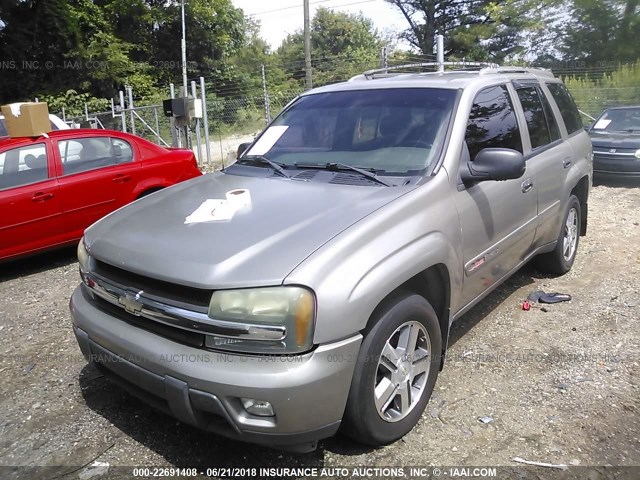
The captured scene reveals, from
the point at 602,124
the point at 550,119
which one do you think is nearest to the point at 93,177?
the point at 550,119

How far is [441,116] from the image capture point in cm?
326

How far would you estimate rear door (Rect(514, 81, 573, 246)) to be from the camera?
4.03 m

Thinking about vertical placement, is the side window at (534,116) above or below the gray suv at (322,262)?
above

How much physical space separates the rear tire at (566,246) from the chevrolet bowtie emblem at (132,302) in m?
3.71

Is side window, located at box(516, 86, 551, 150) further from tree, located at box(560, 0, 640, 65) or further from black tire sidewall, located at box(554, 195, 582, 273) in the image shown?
tree, located at box(560, 0, 640, 65)

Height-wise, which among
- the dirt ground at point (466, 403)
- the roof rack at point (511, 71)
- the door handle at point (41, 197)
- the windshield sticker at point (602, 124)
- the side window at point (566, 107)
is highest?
the roof rack at point (511, 71)

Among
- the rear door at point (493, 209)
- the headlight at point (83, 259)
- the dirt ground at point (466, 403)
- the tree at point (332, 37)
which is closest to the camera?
the dirt ground at point (466, 403)

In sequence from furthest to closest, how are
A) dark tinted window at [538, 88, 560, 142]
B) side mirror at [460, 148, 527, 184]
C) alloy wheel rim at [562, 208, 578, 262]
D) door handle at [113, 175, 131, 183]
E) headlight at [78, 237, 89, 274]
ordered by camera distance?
door handle at [113, 175, 131, 183], alloy wheel rim at [562, 208, 578, 262], dark tinted window at [538, 88, 560, 142], side mirror at [460, 148, 527, 184], headlight at [78, 237, 89, 274]

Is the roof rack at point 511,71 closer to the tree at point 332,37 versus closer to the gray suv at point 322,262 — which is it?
the gray suv at point 322,262

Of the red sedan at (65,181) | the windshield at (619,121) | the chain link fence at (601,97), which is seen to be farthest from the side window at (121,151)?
the chain link fence at (601,97)

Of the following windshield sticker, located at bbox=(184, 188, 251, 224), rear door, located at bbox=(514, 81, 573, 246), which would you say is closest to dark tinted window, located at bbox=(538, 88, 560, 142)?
rear door, located at bbox=(514, 81, 573, 246)

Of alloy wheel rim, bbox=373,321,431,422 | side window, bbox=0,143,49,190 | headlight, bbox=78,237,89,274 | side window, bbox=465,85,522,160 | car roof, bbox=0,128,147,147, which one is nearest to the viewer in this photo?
alloy wheel rim, bbox=373,321,431,422

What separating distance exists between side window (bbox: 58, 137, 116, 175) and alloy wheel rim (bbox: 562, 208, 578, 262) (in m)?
5.04

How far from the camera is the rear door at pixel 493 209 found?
313 cm
